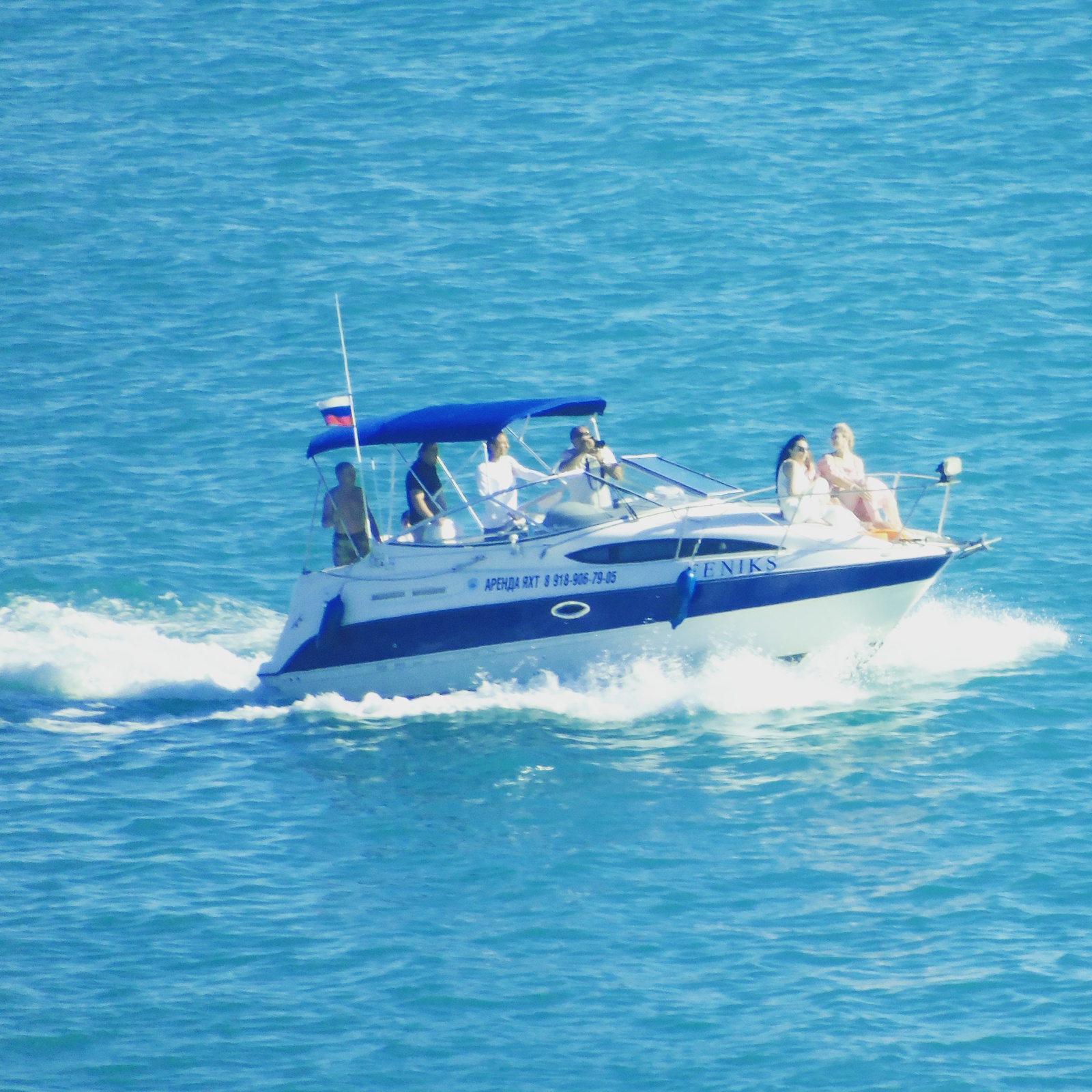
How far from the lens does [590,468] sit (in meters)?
15.6

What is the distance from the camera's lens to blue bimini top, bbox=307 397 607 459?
15.2 meters

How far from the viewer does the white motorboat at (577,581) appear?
14727 mm

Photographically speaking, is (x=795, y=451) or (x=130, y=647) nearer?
(x=795, y=451)

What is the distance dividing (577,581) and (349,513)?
7.84 feet

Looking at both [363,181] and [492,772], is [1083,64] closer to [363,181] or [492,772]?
[363,181]

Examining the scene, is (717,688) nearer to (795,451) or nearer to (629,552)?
(629,552)

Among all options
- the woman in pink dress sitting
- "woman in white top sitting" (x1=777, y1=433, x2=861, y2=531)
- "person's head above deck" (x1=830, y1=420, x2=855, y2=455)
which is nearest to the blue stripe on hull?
"woman in white top sitting" (x1=777, y1=433, x2=861, y2=531)

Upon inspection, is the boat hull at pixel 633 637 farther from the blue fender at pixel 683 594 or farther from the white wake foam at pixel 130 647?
the white wake foam at pixel 130 647

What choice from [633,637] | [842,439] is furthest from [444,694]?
[842,439]

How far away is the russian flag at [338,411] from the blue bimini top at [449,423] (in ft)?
0.18

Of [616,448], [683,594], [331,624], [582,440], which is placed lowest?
[683,594]

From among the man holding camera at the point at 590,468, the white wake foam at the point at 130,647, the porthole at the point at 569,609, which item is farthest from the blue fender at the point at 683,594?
the white wake foam at the point at 130,647

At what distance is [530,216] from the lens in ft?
92.3

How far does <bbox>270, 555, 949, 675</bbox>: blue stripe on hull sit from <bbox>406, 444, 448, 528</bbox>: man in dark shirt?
1.02 meters
